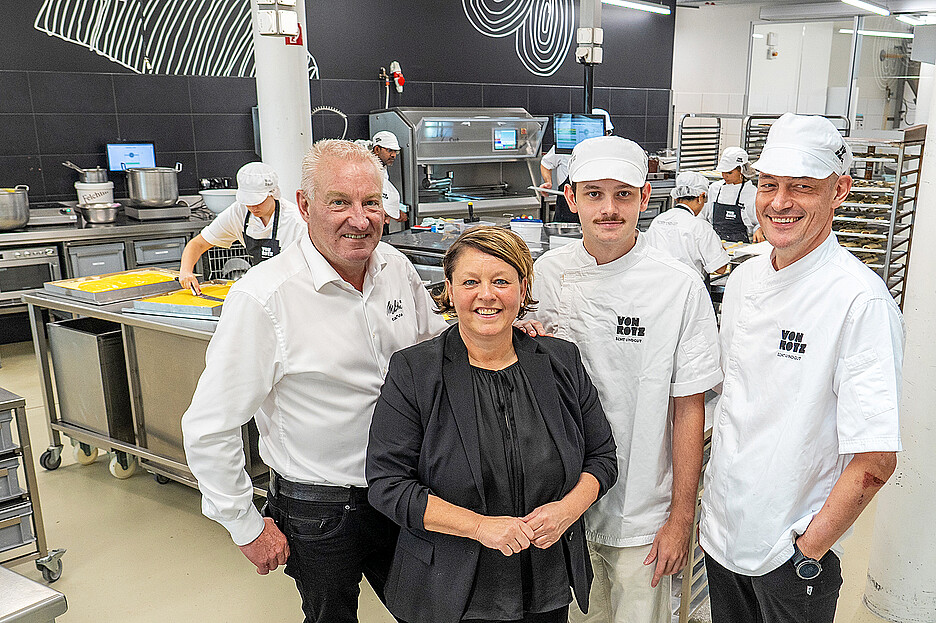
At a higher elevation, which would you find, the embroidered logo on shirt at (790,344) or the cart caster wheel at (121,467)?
the embroidered logo on shirt at (790,344)

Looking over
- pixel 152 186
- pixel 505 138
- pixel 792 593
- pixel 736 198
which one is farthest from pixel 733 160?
pixel 792 593

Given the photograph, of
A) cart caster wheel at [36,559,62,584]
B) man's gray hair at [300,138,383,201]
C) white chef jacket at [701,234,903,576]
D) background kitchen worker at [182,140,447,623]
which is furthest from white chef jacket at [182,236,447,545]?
cart caster wheel at [36,559,62,584]

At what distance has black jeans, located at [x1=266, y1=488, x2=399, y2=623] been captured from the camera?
6.02 feet

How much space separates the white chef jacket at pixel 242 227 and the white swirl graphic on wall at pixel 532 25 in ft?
16.7

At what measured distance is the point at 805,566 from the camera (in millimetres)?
1587

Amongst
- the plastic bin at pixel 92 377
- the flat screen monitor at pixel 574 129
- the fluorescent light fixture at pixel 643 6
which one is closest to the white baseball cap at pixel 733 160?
the flat screen monitor at pixel 574 129

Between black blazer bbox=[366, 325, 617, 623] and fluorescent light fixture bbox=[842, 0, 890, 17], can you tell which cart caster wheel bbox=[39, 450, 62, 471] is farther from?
fluorescent light fixture bbox=[842, 0, 890, 17]

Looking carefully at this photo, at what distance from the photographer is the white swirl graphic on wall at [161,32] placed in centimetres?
620

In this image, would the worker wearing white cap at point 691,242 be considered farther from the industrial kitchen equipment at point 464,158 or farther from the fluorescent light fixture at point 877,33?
the fluorescent light fixture at point 877,33

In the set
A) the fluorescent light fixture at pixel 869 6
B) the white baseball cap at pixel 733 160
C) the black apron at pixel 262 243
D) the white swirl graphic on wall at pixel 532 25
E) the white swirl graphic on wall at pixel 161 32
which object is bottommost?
the black apron at pixel 262 243

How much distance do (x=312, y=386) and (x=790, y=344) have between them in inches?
42.4

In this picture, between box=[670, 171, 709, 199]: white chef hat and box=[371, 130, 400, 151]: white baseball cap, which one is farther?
box=[371, 130, 400, 151]: white baseball cap

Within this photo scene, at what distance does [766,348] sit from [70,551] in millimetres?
2895

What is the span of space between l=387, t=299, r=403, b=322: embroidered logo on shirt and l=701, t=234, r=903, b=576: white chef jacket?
810 mm
